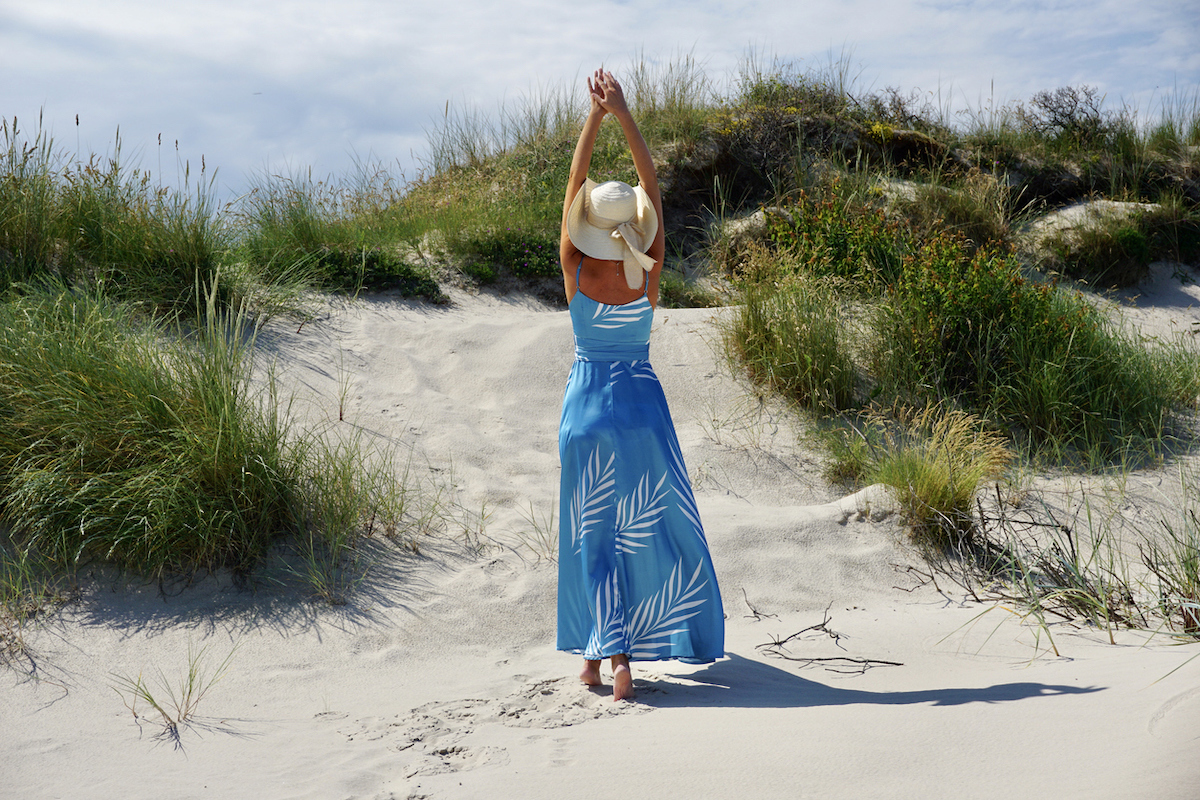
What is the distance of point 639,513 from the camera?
3488mm

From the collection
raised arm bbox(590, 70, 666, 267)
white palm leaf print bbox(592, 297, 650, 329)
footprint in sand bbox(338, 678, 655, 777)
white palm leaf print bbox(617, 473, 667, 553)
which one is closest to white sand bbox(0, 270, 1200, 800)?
footprint in sand bbox(338, 678, 655, 777)

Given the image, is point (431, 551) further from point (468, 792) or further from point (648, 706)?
point (468, 792)

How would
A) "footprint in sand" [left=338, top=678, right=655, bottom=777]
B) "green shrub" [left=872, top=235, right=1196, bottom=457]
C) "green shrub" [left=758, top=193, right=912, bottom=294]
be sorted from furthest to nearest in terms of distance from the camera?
"green shrub" [left=758, top=193, right=912, bottom=294]
"green shrub" [left=872, top=235, right=1196, bottom=457]
"footprint in sand" [left=338, top=678, right=655, bottom=777]

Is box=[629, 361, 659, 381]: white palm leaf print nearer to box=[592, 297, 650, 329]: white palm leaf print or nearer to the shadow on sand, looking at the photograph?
box=[592, 297, 650, 329]: white palm leaf print

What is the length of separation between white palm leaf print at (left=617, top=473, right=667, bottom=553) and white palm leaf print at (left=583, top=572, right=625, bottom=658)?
0.16 meters

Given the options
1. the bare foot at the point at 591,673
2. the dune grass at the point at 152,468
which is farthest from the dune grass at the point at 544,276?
the bare foot at the point at 591,673

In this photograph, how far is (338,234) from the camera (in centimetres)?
830

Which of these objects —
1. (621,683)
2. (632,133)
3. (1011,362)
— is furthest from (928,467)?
(632,133)

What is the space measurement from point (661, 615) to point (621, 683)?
33 cm

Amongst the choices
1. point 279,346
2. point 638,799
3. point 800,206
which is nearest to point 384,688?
point 638,799

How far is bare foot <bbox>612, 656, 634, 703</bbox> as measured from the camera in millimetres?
3367

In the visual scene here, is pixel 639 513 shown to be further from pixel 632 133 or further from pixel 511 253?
pixel 511 253

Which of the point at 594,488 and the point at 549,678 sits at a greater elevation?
the point at 594,488

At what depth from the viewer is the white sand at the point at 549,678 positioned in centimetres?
255
